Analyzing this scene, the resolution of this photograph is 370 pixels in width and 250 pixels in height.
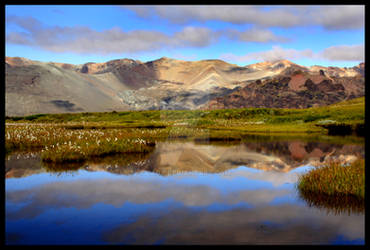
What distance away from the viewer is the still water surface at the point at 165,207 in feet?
34.0

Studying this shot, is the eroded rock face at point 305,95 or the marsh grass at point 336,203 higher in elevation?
the eroded rock face at point 305,95

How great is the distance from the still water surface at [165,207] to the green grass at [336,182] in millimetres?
928

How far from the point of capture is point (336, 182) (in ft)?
48.8

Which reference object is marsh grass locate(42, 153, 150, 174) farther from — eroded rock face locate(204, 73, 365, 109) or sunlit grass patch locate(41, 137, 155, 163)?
eroded rock face locate(204, 73, 365, 109)

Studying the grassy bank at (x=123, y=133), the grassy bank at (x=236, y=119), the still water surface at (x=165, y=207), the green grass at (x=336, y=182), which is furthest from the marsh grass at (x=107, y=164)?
the grassy bank at (x=236, y=119)

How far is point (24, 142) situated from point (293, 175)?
84.0 feet

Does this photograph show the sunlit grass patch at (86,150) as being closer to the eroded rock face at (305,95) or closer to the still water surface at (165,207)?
the still water surface at (165,207)

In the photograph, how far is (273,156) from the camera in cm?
2867

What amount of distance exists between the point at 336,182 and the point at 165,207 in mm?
7845

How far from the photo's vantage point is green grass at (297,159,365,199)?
46.7ft

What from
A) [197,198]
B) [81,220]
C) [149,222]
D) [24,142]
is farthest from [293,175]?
[24,142]

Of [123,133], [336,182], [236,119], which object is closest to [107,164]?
[336,182]

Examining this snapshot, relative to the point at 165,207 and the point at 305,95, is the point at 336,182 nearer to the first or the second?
the point at 165,207
